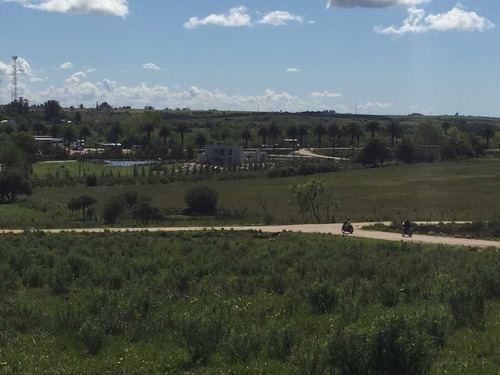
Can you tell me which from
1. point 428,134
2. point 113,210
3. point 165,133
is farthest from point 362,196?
point 165,133

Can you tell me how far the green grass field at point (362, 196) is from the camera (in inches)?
2235

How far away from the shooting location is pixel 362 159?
134750mm

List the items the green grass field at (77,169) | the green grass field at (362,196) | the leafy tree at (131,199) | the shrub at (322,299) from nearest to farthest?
the shrub at (322,299) → the green grass field at (362,196) → the leafy tree at (131,199) → the green grass field at (77,169)

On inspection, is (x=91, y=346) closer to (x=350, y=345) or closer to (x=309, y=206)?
(x=350, y=345)

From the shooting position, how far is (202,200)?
66750 mm

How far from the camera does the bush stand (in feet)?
219

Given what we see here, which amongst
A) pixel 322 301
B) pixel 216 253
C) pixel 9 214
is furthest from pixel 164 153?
pixel 322 301

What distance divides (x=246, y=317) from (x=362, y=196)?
70.1 m

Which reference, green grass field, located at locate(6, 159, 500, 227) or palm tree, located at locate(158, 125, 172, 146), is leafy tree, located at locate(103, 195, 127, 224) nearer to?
green grass field, located at locate(6, 159, 500, 227)

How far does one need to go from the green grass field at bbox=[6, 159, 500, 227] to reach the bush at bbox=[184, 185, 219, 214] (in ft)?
6.01

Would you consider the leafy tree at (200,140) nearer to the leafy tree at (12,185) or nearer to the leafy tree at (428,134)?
the leafy tree at (428,134)

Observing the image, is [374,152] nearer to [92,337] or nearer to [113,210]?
[113,210]

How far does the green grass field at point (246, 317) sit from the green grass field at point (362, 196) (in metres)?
31.6

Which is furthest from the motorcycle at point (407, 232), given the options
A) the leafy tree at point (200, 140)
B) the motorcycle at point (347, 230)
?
the leafy tree at point (200, 140)
